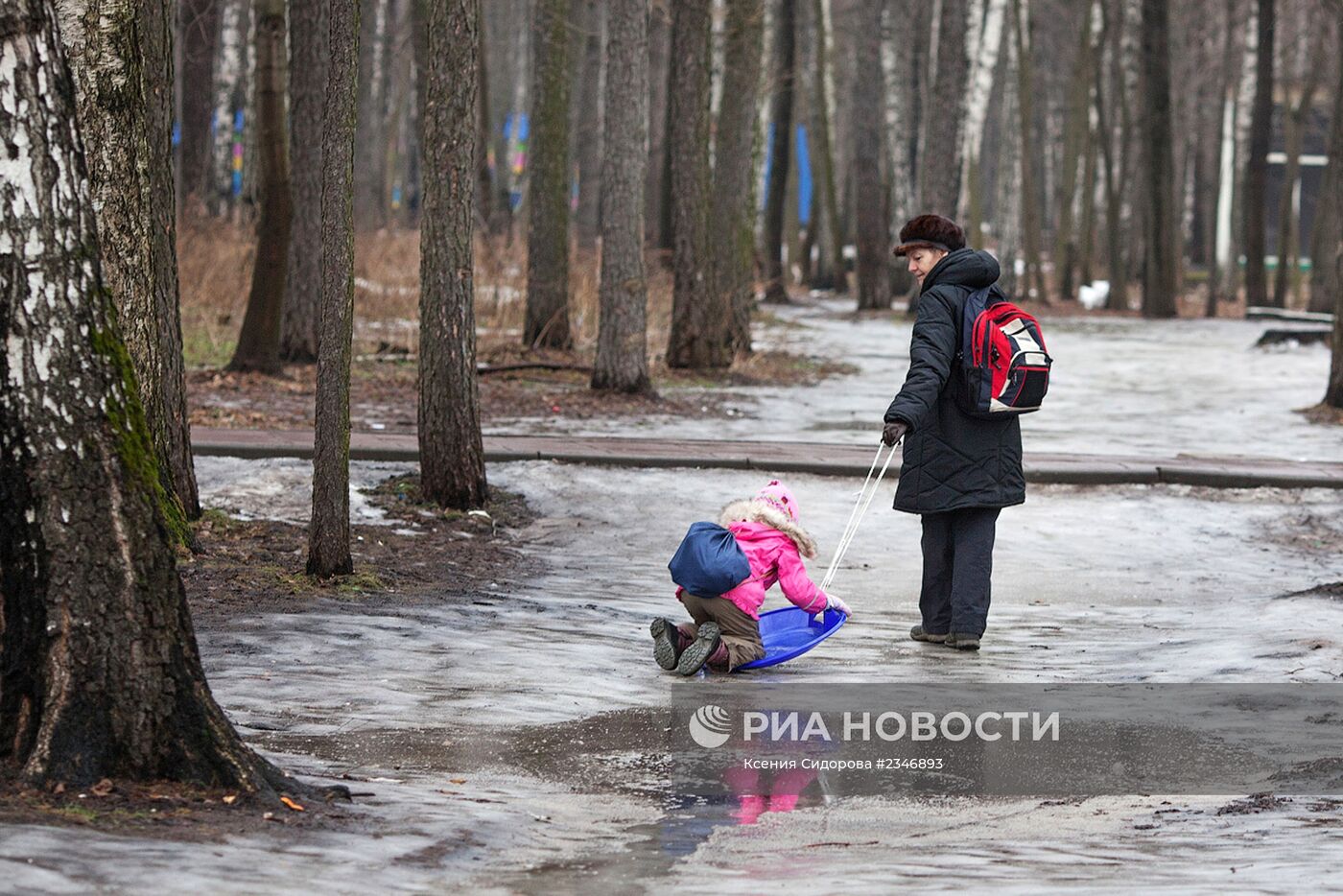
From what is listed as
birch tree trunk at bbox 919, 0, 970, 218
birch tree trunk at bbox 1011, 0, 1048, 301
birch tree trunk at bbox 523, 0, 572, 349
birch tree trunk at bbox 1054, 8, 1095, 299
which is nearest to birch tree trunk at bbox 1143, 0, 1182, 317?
birch tree trunk at bbox 919, 0, 970, 218

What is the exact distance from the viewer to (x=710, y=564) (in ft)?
22.6

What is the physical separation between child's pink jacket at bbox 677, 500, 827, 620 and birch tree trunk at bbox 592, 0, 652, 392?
27.1 ft

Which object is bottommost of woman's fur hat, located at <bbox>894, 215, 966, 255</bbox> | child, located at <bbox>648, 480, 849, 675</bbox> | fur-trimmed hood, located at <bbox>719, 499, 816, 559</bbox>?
child, located at <bbox>648, 480, 849, 675</bbox>

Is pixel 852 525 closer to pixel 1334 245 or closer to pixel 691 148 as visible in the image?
pixel 691 148

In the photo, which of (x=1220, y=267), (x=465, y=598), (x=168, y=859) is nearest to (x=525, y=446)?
(x=465, y=598)

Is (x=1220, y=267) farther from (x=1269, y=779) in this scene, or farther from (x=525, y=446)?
(x=1269, y=779)

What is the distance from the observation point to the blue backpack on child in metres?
6.88

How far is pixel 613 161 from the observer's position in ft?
49.8

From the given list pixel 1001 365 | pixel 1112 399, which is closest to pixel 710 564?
pixel 1001 365

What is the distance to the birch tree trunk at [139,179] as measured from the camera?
7777 mm

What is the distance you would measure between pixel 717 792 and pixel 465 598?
125 inches

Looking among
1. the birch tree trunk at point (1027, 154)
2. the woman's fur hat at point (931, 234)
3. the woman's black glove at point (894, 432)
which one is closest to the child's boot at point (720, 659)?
the woman's black glove at point (894, 432)

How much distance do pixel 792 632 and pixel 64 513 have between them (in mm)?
3482

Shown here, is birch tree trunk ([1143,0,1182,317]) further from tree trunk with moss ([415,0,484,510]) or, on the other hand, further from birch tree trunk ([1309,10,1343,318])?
tree trunk with moss ([415,0,484,510])
